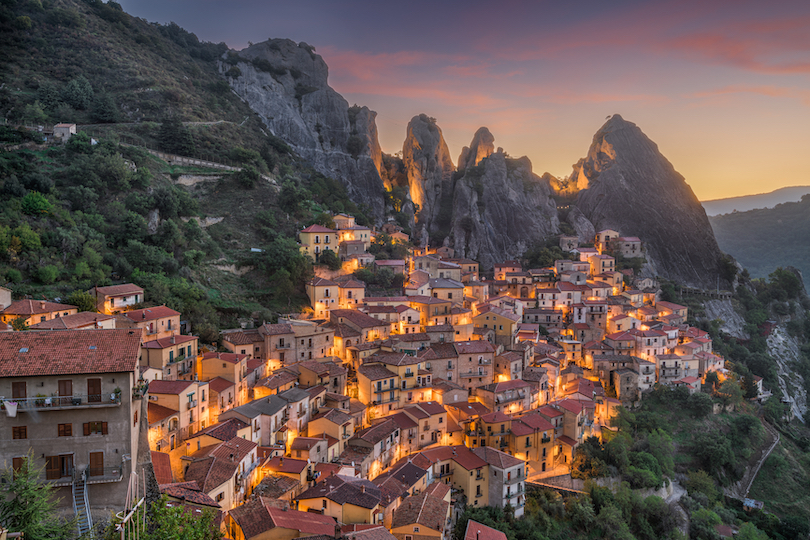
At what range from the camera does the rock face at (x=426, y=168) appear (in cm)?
9372

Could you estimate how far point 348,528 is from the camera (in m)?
21.8

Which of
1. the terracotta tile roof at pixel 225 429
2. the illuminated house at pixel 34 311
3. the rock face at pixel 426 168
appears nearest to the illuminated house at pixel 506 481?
the terracotta tile roof at pixel 225 429

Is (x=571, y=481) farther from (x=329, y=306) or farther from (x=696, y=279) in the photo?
(x=696, y=279)

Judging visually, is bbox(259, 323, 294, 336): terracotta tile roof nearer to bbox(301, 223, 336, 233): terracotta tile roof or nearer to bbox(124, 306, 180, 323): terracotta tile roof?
bbox(124, 306, 180, 323): terracotta tile roof

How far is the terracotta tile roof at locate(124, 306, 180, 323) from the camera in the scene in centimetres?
3139

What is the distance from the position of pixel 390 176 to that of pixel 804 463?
79283 millimetres

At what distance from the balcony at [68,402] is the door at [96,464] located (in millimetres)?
1634

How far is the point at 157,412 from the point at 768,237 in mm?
142175

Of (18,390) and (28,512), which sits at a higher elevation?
(18,390)

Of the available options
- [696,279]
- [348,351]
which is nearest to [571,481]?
[348,351]

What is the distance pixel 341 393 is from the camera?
1404 inches

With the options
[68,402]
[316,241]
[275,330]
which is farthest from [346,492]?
[316,241]

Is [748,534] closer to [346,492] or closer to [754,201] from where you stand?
[346,492]

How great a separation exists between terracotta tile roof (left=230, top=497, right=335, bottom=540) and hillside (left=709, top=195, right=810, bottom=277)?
393 feet
